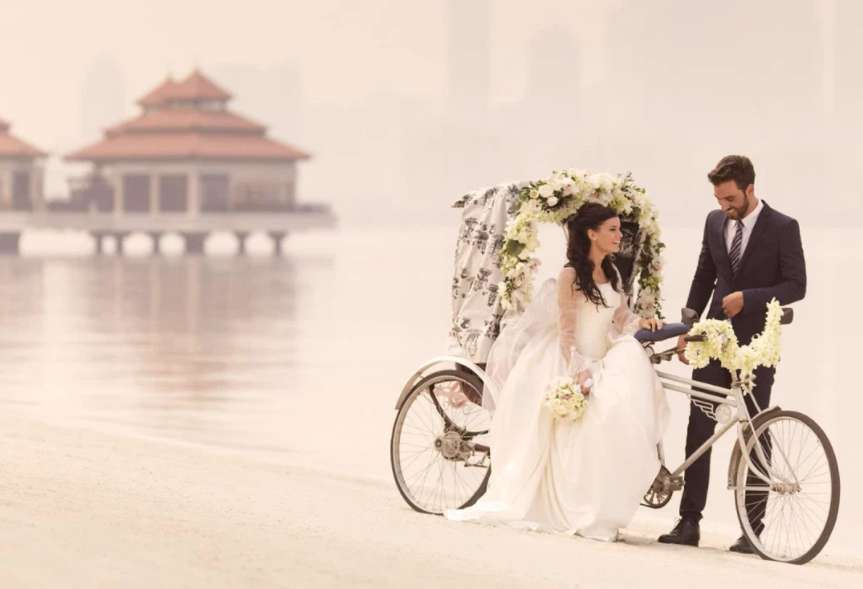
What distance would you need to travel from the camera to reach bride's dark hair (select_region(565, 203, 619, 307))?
6820mm

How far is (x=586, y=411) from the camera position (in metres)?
6.78

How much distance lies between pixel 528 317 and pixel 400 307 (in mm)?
39179

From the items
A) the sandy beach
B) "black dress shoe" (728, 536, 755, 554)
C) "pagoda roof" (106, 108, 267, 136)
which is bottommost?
"black dress shoe" (728, 536, 755, 554)

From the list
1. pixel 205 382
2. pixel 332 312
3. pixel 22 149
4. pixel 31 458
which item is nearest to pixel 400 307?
pixel 332 312

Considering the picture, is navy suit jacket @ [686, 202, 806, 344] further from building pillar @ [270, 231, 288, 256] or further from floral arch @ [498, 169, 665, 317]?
building pillar @ [270, 231, 288, 256]

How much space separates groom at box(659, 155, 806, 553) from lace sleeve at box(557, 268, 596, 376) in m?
0.39

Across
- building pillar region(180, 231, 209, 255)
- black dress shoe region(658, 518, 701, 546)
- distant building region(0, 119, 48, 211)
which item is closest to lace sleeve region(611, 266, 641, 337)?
black dress shoe region(658, 518, 701, 546)

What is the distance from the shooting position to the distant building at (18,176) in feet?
285

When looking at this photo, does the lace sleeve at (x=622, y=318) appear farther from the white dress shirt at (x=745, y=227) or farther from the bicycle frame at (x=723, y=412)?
the white dress shirt at (x=745, y=227)

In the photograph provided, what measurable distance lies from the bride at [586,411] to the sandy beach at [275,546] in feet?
0.59

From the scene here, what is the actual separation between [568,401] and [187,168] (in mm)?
78292

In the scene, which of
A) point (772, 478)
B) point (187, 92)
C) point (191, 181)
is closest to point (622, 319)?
point (772, 478)

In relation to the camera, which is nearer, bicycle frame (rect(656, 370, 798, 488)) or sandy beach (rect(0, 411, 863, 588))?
sandy beach (rect(0, 411, 863, 588))

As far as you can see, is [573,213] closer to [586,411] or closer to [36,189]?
[586,411]
